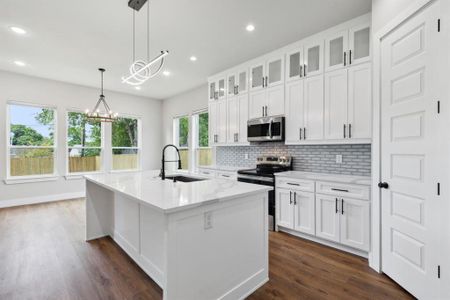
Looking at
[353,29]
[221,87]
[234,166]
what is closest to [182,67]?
[221,87]

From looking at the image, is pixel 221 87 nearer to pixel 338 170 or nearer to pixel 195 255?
pixel 338 170

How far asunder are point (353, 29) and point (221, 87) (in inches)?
99.9

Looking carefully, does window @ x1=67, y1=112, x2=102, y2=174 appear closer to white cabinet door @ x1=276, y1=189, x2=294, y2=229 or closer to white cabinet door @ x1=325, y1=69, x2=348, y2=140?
white cabinet door @ x1=276, y1=189, x2=294, y2=229

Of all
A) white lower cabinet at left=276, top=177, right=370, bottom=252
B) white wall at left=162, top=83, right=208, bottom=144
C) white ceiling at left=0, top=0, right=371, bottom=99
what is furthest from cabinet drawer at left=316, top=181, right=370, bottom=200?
white wall at left=162, top=83, right=208, bottom=144

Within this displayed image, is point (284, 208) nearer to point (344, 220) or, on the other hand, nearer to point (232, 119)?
point (344, 220)

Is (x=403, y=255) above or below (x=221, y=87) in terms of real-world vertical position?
below

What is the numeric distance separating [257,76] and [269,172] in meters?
1.74

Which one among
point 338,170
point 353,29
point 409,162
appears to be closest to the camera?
point 409,162

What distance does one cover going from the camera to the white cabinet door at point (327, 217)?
275cm

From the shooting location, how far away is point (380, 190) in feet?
7.41

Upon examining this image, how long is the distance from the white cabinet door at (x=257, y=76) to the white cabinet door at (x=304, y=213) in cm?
Result: 197

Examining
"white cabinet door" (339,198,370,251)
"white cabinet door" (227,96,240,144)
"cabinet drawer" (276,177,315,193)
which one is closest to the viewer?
"white cabinet door" (339,198,370,251)

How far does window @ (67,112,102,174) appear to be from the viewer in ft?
18.5

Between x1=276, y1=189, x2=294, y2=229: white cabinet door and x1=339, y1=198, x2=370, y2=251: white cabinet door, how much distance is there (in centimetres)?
68
